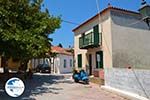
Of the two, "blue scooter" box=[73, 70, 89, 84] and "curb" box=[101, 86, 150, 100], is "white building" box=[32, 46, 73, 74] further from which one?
"curb" box=[101, 86, 150, 100]

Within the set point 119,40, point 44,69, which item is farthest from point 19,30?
point 44,69

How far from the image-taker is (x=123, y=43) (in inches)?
889

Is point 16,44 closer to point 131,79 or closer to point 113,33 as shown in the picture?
point 131,79

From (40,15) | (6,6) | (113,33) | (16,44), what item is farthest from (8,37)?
(113,33)

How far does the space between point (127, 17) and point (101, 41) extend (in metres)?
2.89

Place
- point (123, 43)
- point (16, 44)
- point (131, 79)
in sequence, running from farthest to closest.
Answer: point (123, 43)
point (16, 44)
point (131, 79)

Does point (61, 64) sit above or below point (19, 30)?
below

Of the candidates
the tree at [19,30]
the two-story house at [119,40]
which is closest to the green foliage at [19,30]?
the tree at [19,30]

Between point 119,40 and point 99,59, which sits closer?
point 119,40

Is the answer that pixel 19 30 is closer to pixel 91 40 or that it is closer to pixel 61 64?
pixel 91 40

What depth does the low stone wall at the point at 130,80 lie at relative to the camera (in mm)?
13594

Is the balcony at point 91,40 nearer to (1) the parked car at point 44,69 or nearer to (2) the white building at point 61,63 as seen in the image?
(2) the white building at point 61,63

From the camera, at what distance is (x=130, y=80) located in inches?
607

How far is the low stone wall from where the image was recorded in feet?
44.6
